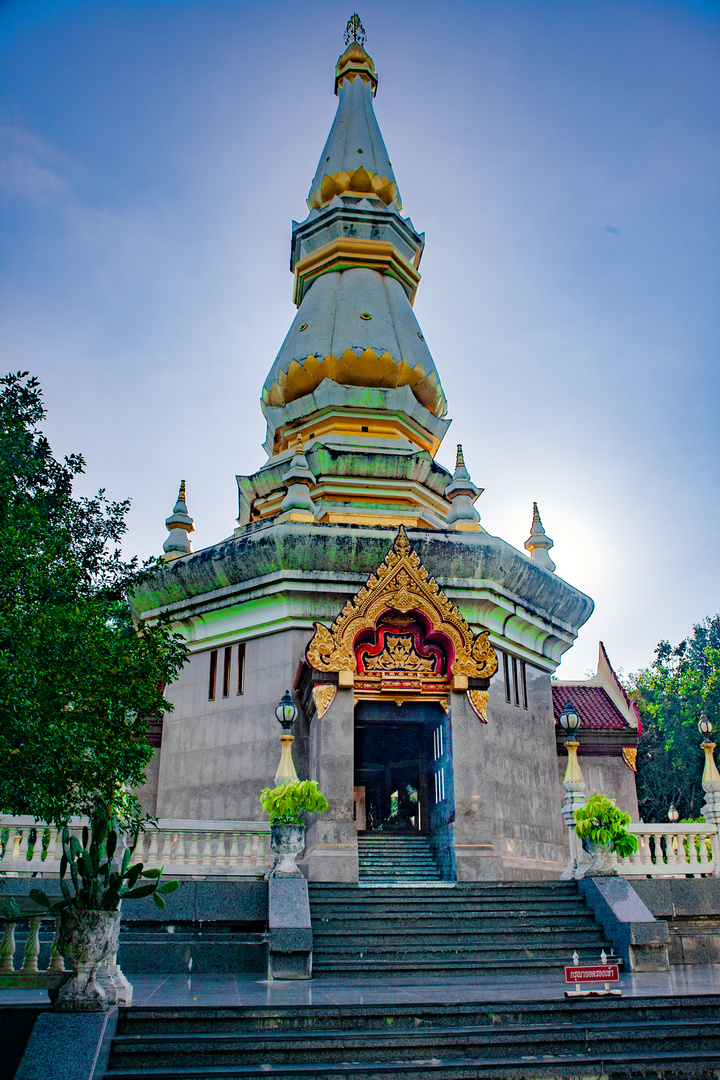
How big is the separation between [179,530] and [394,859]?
33.4ft

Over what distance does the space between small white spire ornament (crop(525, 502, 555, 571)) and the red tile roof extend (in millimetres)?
3102

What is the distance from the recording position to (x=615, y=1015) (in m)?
7.86

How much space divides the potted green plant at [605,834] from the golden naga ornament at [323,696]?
4070 millimetres

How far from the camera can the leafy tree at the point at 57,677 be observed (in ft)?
30.2

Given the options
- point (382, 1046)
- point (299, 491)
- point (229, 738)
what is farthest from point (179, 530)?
point (382, 1046)

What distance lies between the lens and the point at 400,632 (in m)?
14.9

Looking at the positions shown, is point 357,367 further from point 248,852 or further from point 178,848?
point 178,848

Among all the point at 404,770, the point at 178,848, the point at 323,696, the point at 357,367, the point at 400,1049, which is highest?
the point at 357,367

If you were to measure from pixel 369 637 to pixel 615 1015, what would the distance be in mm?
7644

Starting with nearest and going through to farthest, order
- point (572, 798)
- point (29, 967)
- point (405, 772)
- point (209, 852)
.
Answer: point (29, 967) → point (209, 852) → point (572, 798) → point (405, 772)

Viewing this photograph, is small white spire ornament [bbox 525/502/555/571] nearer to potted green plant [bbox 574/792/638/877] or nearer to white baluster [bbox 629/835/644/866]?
white baluster [bbox 629/835/644/866]

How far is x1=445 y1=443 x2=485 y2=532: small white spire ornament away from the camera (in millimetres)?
19750

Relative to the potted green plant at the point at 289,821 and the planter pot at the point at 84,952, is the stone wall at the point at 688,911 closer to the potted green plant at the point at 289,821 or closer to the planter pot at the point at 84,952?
the potted green plant at the point at 289,821

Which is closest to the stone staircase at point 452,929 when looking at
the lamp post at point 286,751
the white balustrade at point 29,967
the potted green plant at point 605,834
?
the potted green plant at point 605,834
